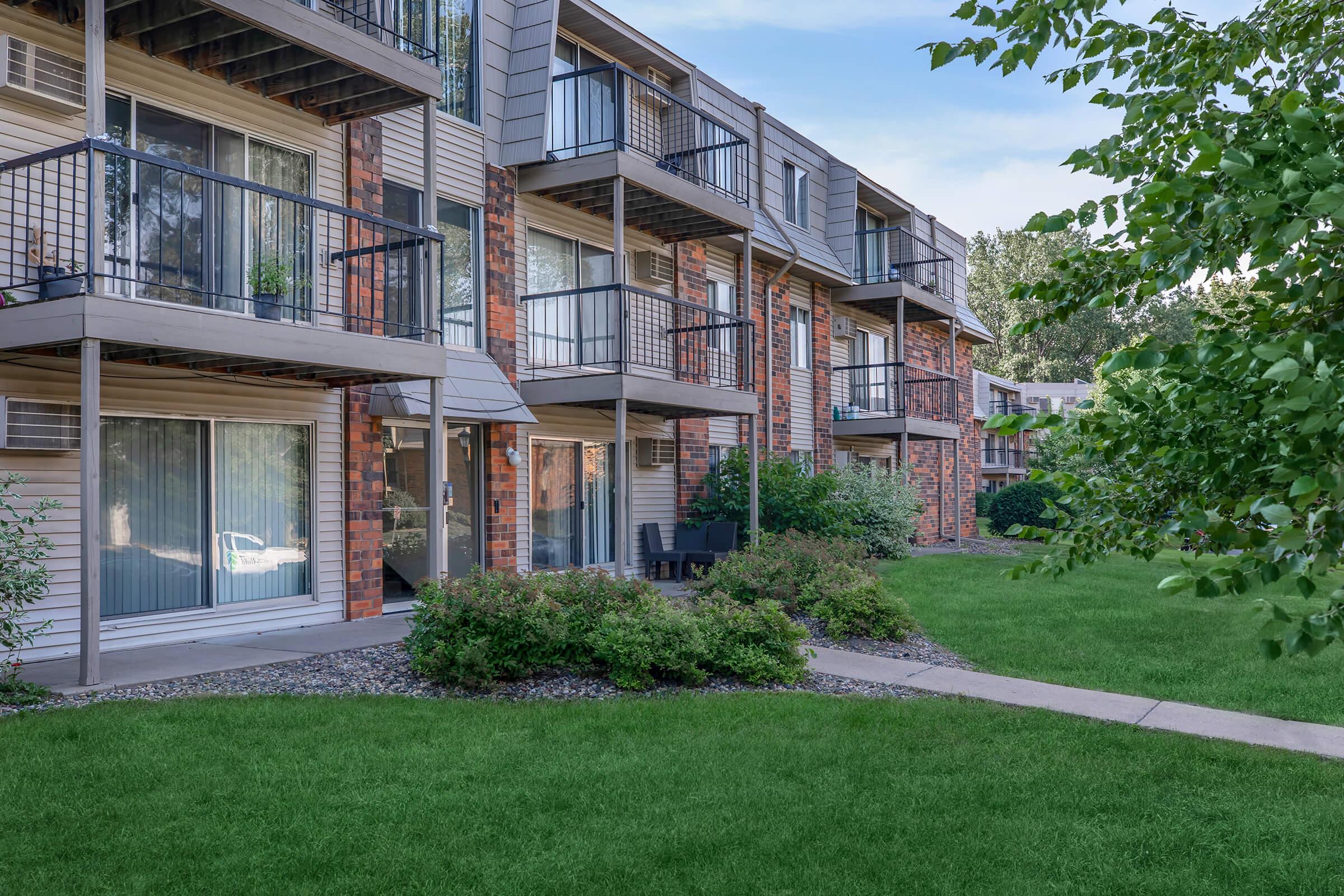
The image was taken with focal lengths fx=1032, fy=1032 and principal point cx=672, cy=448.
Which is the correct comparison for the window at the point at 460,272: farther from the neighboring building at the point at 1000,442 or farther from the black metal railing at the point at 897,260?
the neighboring building at the point at 1000,442

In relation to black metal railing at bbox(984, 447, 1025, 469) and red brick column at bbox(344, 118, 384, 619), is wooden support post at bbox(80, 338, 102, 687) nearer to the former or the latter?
red brick column at bbox(344, 118, 384, 619)

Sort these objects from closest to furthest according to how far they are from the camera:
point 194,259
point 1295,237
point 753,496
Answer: point 1295,237 → point 194,259 → point 753,496

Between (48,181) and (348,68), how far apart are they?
2.80 metres

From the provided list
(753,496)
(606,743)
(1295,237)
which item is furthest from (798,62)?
(1295,237)

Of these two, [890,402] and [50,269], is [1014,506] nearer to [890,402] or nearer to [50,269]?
[890,402]

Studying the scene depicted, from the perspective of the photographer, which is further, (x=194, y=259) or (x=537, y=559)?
(x=537, y=559)

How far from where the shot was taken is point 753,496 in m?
15.0

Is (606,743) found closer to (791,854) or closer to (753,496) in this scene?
(791,854)

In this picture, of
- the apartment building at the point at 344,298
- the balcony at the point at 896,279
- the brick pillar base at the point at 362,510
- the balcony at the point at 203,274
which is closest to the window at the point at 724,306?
the apartment building at the point at 344,298

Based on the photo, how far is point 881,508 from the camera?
18.8 metres

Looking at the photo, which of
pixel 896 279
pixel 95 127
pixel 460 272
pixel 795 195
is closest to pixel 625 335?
pixel 460 272

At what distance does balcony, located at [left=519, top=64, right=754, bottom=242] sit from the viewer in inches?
506

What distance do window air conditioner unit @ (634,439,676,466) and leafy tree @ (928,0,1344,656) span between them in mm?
12170

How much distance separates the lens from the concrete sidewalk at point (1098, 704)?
22.5 feet
